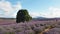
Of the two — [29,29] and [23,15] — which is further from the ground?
[23,15]

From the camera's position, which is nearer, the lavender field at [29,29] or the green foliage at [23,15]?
the lavender field at [29,29]

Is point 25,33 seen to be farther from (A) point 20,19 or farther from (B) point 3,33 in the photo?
(A) point 20,19

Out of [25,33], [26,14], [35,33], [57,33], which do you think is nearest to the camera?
[57,33]

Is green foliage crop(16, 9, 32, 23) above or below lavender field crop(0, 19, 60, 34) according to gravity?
above

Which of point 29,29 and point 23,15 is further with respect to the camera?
point 23,15

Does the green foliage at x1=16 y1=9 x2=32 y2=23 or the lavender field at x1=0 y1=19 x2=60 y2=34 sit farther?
the green foliage at x1=16 y1=9 x2=32 y2=23

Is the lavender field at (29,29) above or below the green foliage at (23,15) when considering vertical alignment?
below

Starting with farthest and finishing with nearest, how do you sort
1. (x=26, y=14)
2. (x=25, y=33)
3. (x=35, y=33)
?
1. (x=26, y=14)
2. (x=35, y=33)
3. (x=25, y=33)

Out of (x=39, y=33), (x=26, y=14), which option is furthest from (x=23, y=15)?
(x=39, y=33)

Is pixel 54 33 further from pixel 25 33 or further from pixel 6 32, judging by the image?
pixel 6 32

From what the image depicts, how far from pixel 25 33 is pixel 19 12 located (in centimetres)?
1301

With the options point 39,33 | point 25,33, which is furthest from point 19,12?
point 25,33

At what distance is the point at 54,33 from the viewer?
370 inches

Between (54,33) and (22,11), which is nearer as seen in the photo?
(54,33)
